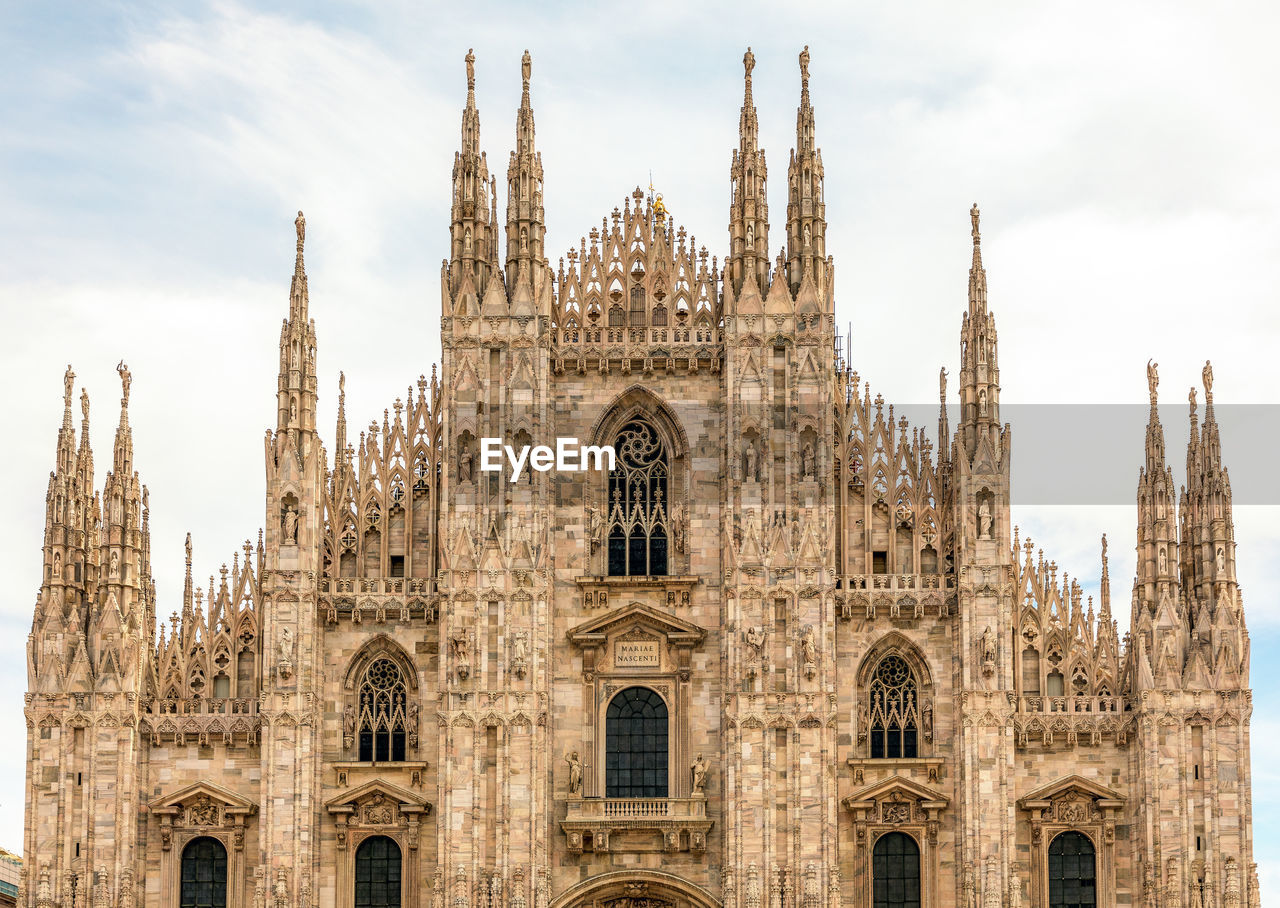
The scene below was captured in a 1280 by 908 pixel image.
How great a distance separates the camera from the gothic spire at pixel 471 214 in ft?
169

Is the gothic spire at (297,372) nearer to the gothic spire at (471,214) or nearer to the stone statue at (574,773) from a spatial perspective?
the gothic spire at (471,214)

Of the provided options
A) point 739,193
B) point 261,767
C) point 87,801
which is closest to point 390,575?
point 261,767

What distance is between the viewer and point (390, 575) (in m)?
50.9

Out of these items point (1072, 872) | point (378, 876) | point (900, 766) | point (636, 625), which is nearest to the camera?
point (1072, 872)

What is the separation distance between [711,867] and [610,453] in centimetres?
996

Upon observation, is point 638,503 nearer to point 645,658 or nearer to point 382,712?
point 645,658

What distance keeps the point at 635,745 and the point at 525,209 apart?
43.0ft

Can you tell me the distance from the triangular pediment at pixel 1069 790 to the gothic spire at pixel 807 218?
1224 cm

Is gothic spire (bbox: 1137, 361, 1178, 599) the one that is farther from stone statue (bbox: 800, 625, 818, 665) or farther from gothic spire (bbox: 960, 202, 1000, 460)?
stone statue (bbox: 800, 625, 818, 665)

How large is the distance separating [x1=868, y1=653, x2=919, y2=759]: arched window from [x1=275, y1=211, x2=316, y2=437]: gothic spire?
48.3ft

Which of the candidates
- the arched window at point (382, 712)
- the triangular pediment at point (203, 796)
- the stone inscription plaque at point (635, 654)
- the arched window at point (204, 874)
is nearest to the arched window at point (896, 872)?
the stone inscription plaque at point (635, 654)

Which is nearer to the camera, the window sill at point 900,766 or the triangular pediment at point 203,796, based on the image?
the window sill at point 900,766

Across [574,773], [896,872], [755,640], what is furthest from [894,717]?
[574,773]

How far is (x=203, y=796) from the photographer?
161ft
